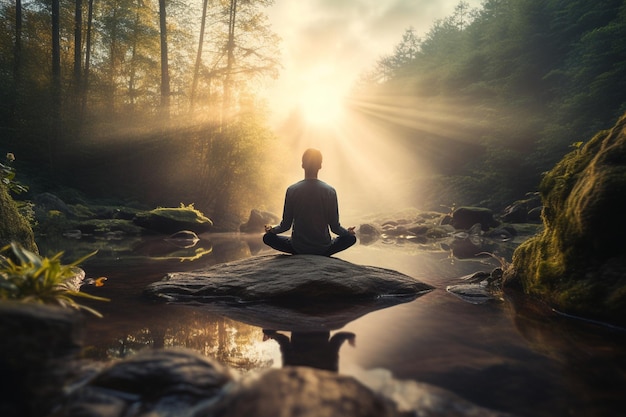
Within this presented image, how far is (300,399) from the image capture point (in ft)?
5.11

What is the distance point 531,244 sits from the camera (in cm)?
528

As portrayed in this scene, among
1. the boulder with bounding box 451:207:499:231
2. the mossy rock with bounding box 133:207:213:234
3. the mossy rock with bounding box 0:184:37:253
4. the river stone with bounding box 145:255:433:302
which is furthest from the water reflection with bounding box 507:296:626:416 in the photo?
the boulder with bounding box 451:207:499:231

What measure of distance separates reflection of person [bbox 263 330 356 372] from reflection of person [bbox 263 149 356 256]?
2331 mm

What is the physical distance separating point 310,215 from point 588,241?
333 centimetres

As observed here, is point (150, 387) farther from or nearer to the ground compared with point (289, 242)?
nearer to the ground

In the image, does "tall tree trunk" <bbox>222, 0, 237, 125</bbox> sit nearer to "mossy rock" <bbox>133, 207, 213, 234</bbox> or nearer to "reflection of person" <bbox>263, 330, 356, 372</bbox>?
"mossy rock" <bbox>133, 207, 213, 234</bbox>

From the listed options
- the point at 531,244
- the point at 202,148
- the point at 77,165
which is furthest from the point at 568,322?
the point at 77,165

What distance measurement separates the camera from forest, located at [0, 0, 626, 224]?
65.3 ft

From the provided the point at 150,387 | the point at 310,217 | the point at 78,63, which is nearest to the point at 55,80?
the point at 78,63

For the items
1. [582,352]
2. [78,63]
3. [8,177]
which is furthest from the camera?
[78,63]

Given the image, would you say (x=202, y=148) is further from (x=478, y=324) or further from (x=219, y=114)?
(x=478, y=324)

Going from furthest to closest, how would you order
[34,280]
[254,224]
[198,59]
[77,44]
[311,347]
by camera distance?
[198,59] → [254,224] → [77,44] → [311,347] → [34,280]

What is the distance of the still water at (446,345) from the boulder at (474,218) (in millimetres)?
16387

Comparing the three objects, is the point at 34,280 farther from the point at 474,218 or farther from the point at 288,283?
the point at 474,218
